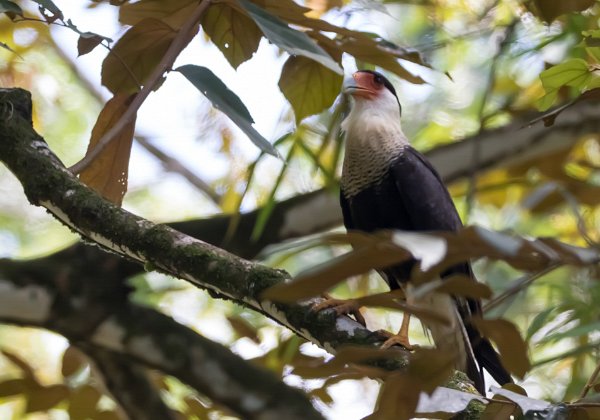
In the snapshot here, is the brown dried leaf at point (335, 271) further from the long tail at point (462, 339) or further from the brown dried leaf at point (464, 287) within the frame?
the long tail at point (462, 339)

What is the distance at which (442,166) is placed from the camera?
3002 mm

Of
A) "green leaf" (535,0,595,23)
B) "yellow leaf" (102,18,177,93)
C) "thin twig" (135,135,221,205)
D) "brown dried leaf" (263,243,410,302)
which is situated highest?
"green leaf" (535,0,595,23)

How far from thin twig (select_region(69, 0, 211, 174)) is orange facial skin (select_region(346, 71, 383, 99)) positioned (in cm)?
111

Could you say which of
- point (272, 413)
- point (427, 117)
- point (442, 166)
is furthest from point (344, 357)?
point (427, 117)

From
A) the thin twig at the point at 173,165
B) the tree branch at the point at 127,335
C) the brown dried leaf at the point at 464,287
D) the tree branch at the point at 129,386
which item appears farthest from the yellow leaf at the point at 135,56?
the thin twig at the point at 173,165

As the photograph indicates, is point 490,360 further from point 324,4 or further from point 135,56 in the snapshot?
point 135,56

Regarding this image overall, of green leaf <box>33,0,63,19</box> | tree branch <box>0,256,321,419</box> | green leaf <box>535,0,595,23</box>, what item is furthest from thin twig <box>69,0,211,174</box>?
tree branch <box>0,256,321,419</box>

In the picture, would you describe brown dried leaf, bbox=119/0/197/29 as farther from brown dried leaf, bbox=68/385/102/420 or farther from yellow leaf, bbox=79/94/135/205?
brown dried leaf, bbox=68/385/102/420

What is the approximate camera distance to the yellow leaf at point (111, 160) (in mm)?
1790

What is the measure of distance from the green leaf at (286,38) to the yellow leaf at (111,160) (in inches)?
18.6

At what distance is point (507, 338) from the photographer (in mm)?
930

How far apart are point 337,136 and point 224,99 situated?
1411 millimetres

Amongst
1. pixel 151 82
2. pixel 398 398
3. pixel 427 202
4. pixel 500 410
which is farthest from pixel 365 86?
pixel 398 398

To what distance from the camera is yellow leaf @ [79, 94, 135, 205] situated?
5.87ft
